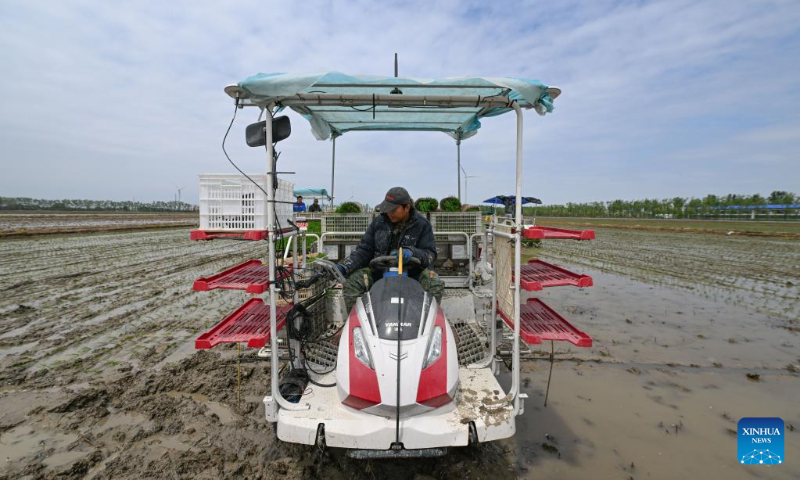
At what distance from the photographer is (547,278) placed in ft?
11.5

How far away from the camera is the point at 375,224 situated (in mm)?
3842

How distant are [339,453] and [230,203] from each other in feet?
7.36

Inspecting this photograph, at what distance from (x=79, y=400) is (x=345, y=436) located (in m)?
3.37

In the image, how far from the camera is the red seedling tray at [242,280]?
9.76ft

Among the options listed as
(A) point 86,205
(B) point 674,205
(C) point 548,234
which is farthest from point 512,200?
(A) point 86,205

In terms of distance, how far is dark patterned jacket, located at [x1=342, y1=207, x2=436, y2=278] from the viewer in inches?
146

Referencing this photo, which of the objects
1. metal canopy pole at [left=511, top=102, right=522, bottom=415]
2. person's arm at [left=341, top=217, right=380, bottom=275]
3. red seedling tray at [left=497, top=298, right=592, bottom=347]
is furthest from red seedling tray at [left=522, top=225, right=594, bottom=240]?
person's arm at [left=341, top=217, right=380, bottom=275]

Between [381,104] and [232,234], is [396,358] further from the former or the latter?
[381,104]

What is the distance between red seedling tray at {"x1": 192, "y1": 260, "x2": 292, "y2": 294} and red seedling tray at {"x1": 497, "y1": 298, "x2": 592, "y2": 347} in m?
2.09

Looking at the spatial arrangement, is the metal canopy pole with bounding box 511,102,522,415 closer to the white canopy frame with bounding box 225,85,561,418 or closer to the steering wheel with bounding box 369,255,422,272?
the white canopy frame with bounding box 225,85,561,418

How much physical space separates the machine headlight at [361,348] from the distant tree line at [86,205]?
89.4 meters

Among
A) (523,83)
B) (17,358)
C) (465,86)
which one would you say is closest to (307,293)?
(465,86)

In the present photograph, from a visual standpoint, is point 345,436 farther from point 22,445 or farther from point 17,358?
point 17,358

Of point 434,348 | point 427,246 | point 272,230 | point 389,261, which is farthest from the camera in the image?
point 427,246
